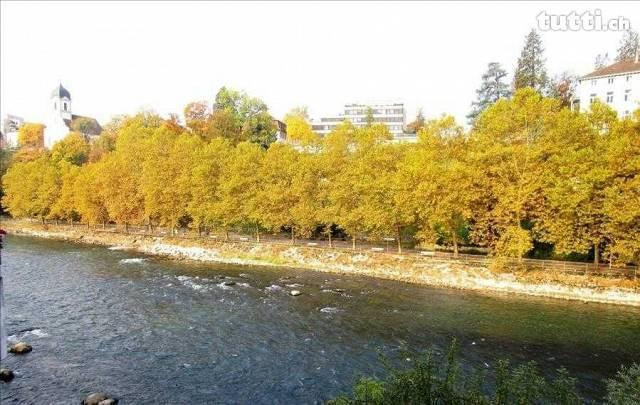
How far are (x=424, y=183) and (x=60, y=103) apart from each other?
139552mm

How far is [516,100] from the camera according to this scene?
4709cm

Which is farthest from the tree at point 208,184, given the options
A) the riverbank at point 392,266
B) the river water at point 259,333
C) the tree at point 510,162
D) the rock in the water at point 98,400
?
the rock in the water at point 98,400

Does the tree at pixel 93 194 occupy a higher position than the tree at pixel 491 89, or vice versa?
the tree at pixel 491 89

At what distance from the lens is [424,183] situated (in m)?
50.1

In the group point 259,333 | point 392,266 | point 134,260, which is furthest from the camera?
point 134,260

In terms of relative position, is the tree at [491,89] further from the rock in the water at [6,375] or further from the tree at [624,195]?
the rock in the water at [6,375]

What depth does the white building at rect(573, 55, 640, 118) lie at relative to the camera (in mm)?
70688

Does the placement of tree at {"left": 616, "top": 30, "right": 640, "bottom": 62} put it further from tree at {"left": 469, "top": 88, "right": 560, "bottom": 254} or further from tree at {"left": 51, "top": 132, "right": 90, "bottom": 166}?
tree at {"left": 51, "top": 132, "right": 90, "bottom": 166}

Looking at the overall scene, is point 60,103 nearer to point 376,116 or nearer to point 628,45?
point 376,116

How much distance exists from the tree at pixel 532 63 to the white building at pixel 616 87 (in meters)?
14.2

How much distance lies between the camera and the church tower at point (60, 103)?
145 metres

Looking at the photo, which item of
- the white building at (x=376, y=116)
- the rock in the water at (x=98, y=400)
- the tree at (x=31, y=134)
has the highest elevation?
the white building at (x=376, y=116)

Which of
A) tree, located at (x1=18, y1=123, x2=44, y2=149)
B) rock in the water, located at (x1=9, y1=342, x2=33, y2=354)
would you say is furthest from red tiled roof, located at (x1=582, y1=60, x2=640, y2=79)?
tree, located at (x1=18, y1=123, x2=44, y2=149)

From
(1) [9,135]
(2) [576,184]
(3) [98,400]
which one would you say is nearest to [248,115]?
(2) [576,184]
